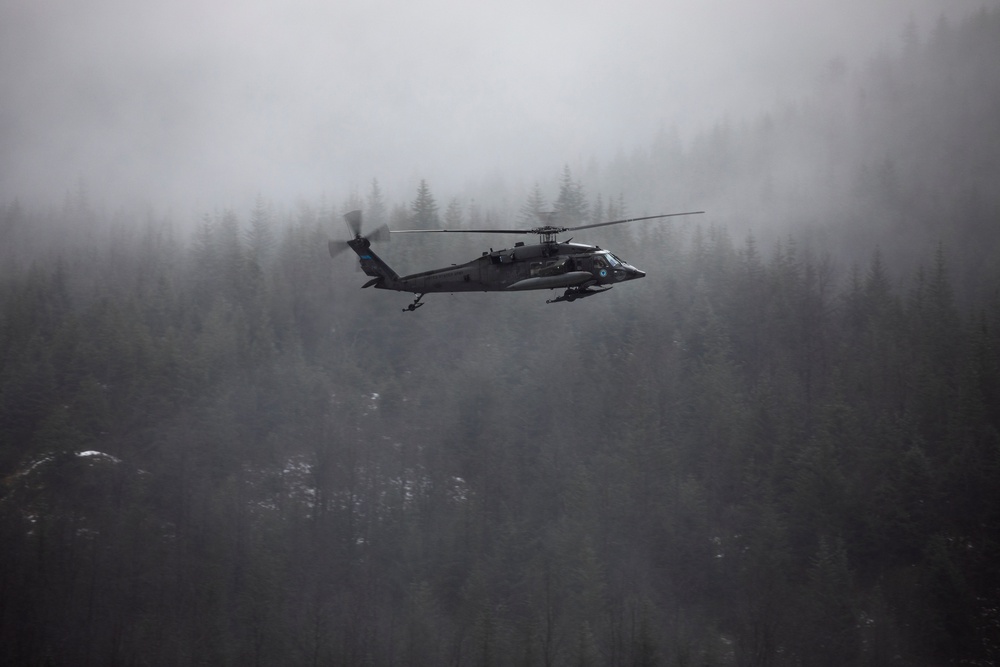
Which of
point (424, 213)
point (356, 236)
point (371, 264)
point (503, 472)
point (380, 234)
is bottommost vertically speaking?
point (503, 472)

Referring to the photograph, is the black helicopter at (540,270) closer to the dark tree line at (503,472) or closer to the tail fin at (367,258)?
the tail fin at (367,258)

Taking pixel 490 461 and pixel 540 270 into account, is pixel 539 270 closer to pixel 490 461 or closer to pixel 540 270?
pixel 540 270

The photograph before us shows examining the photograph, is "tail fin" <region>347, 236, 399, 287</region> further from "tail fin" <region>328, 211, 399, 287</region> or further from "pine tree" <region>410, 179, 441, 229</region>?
"pine tree" <region>410, 179, 441, 229</region>

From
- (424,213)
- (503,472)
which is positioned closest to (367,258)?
(503,472)

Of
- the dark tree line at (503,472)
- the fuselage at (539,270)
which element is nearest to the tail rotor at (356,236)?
the fuselage at (539,270)

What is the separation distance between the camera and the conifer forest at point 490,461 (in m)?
70.6

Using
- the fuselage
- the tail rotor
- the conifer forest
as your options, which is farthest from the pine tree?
the fuselage

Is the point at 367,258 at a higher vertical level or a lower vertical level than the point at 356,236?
lower

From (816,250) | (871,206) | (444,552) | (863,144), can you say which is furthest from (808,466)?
(863,144)

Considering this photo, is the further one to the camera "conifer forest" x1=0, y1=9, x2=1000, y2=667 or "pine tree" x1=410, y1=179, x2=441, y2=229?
"pine tree" x1=410, y1=179, x2=441, y2=229

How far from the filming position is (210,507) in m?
78.9

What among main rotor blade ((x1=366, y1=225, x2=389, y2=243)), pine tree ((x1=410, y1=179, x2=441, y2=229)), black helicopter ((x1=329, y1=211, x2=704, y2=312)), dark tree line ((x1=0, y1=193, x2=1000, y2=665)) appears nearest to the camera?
black helicopter ((x1=329, y1=211, x2=704, y2=312))

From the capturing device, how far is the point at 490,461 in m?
83.1

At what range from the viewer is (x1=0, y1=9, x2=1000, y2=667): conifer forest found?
2778 inches
